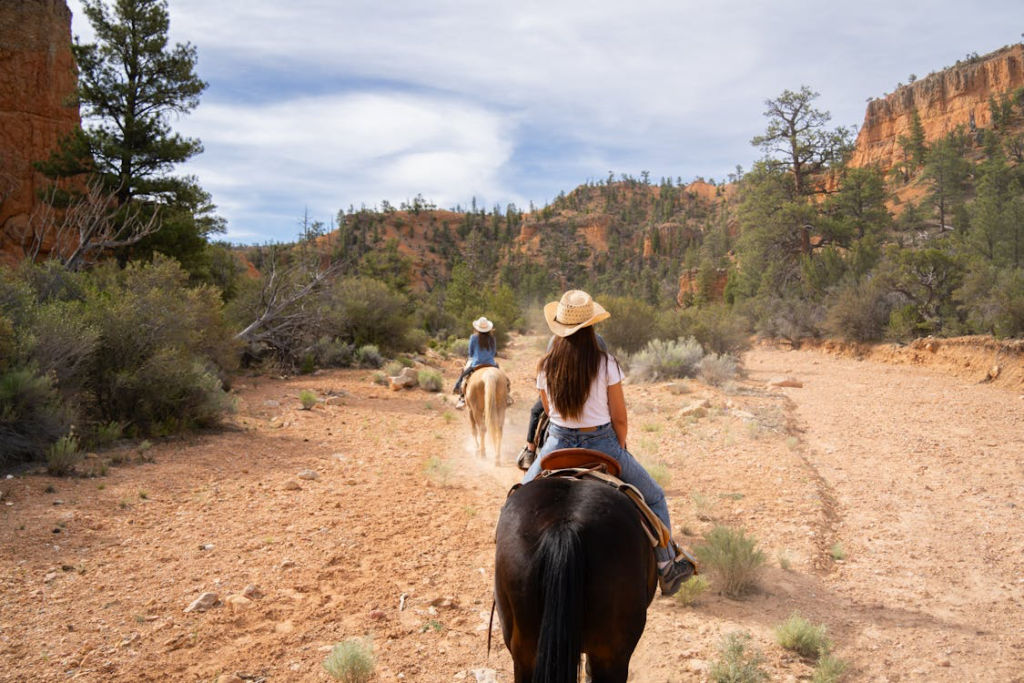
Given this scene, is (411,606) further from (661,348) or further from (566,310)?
(661,348)

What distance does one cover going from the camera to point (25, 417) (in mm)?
7285

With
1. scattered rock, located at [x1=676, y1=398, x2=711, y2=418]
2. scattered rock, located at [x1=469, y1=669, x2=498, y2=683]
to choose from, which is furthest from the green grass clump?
scattered rock, located at [x1=469, y1=669, x2=498, y2=683]

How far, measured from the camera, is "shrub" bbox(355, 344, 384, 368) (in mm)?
20117

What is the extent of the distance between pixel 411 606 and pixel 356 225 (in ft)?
290

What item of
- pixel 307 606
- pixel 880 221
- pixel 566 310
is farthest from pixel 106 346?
pixel 880 221

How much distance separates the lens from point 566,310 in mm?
3516

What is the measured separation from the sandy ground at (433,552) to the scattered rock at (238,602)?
2 cm

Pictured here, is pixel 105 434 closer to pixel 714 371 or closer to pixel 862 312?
pixel 714 371

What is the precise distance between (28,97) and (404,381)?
18001 millimetres

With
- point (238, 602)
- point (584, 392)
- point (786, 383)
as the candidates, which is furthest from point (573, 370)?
point (786, 383)

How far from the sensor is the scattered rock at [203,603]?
437 centimetres

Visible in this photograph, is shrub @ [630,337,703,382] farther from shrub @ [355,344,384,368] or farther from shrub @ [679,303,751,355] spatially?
shrub @ [355,344,384,368]

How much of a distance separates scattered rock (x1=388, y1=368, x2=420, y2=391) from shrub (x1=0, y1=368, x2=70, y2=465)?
888 cm

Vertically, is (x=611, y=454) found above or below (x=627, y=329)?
below
